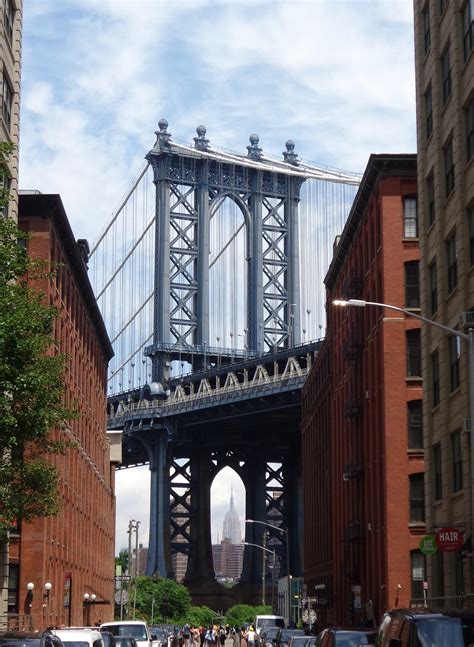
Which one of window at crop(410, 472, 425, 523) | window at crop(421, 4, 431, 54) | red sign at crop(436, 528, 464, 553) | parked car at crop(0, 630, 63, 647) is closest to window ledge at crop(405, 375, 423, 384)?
window at crop(410, 472, 425, 523)

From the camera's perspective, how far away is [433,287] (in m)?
45.1

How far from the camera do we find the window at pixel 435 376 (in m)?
44.3

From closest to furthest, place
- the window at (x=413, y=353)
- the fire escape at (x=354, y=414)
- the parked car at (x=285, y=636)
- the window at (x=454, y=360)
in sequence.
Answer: the window at (x=454, y=360) → the parked car at (x=285, y=636) → the window at (x=413, y=353) → the fire escape at (x=354, y=414)

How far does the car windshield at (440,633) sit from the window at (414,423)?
37.4 m

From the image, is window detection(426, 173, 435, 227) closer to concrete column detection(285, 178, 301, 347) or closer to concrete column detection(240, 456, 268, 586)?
concrete column detection(285, 178, 301, 347)

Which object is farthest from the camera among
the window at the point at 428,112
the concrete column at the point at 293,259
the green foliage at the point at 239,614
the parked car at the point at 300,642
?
the concrete column at the point at 293,259

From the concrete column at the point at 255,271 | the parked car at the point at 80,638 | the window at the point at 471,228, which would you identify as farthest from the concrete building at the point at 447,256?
the concrete column at the point at 255,271

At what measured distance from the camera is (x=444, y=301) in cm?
4294

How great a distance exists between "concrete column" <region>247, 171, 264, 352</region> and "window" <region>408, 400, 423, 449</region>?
93.0m

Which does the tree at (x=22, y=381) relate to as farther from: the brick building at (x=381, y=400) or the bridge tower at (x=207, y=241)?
the bridge tower at (x=207, y=241)

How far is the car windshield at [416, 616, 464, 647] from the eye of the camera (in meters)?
21.4

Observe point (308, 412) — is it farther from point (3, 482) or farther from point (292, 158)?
point (3, 482)

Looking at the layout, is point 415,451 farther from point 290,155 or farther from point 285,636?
point 290,155

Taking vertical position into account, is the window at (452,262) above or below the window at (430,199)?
below
